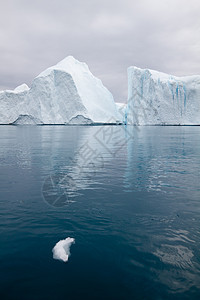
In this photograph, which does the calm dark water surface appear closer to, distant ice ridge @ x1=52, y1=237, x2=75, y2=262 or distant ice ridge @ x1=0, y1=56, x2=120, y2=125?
distant ice ridge @ x1=52, y1=237, x2=75, y2=262

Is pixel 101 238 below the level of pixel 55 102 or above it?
below

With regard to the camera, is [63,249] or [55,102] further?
[55,102]

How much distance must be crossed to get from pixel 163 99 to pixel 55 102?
4397 centimetres

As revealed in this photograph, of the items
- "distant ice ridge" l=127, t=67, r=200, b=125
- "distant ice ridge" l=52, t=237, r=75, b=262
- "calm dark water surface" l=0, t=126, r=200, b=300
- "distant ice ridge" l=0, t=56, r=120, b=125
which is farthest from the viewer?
"distant ice ridge" l=0, t=56, r=120, b=125

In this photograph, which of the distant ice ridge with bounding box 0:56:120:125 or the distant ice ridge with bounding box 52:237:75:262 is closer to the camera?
the distant ice ridge with bounding box 52:237:75:262

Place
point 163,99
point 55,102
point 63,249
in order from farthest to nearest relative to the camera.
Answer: point 55,102 < point 163,99 < point 63,249

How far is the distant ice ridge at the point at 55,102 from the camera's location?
9388 cm

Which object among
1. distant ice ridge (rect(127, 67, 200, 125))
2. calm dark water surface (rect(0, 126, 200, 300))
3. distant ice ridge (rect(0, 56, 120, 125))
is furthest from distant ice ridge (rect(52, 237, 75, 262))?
distant ice ridge (rect(0, 56, 120, 125))

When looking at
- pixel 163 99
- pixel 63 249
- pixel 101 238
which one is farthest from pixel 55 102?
pixel 63 249

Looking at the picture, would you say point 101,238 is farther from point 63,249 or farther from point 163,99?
point 163,99

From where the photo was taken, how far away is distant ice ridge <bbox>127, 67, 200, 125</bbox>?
87.9m

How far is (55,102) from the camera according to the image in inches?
3770

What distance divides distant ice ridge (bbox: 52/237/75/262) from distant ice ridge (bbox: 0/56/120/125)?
295 ft

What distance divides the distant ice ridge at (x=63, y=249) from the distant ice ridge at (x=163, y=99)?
87537 mm
